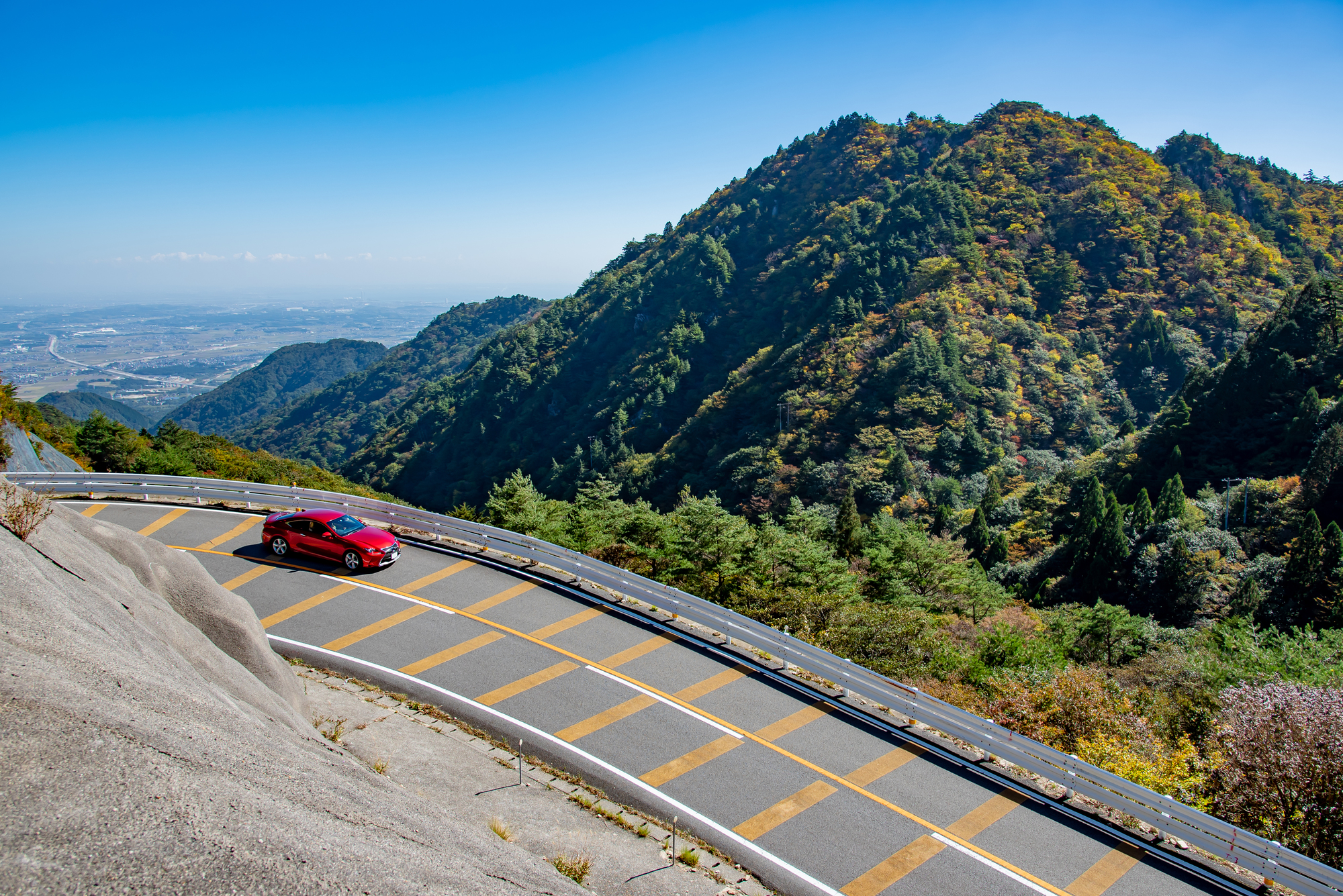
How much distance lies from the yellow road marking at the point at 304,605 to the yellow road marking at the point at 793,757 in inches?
67.4

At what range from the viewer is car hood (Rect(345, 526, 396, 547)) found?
17766 millimetres

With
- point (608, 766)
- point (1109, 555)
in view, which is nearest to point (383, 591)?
point (608, 766)

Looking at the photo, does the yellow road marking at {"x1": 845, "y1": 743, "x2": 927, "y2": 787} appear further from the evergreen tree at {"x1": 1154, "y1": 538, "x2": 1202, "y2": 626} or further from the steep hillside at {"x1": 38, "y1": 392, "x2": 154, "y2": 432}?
the steep hillside at {"x1": 38, "y1": 392, "x2": 154, "y2": 432}

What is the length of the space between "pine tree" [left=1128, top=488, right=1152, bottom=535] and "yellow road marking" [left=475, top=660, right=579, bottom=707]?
146 feet

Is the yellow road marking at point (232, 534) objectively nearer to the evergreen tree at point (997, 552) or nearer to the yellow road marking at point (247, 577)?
the yellow road marking at point (247, 577)

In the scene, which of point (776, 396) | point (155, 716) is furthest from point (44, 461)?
point (776, 396)

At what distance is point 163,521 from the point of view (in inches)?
814

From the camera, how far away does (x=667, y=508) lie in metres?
76.8

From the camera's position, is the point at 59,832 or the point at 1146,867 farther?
the point at 1146,867

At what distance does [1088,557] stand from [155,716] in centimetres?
5011

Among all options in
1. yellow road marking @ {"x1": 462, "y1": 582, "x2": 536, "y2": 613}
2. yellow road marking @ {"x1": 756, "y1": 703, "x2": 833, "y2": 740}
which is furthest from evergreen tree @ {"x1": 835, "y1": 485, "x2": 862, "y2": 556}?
yellow road marking @ {"x1": 756, "y1": 703, "x2": 833, "y2": 740}

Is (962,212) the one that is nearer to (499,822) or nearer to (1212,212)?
(1212,212)

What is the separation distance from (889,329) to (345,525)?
7900 centimetres

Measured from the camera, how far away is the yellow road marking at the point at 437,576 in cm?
1706
